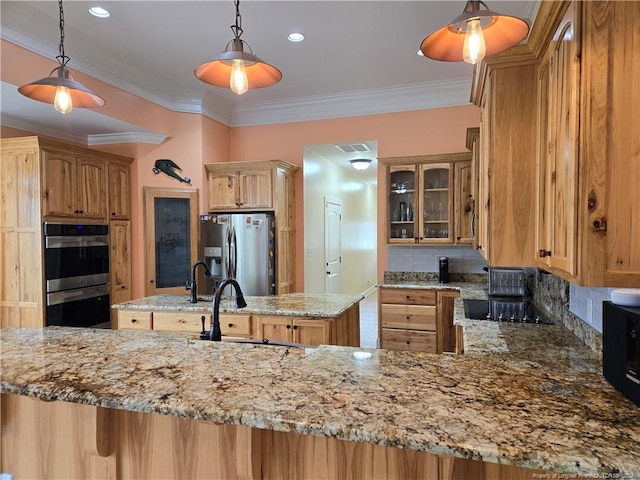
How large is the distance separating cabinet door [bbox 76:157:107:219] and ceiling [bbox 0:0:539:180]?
1.58ft

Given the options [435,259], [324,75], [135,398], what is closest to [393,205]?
[435,259]

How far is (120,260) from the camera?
4742mm

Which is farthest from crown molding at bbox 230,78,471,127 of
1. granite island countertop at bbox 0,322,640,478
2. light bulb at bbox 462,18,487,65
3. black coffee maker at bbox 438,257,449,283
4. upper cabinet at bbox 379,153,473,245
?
granite island countertop at bbox 0,322,640,478

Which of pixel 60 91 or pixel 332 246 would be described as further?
pixel 332 246

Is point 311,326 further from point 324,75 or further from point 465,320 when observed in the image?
point 324,75

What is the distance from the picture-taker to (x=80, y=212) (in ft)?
14.0

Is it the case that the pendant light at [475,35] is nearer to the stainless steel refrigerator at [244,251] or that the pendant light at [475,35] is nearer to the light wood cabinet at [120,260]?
the stainless steel refrigerator at [244,251]

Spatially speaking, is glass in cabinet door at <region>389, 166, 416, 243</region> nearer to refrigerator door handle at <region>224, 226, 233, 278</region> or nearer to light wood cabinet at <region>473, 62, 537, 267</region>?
refrigerator door handle at <region>224, 226, 233, 278</region>

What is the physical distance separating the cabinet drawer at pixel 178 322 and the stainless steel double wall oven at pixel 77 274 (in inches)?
59.3

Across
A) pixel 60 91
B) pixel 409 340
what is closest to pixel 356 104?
pixel 409 340

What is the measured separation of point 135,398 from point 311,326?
6.31 ft

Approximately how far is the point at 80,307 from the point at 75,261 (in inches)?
19.8

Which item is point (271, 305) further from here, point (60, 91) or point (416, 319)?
point (60, 91)

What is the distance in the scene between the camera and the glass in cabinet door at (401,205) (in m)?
4.70
